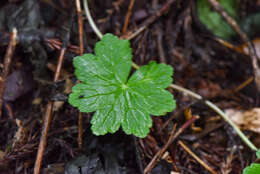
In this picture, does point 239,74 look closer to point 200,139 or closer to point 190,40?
point 190,40

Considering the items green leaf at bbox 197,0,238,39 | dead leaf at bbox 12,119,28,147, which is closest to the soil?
dead leaf at bbox 12,119,28,147

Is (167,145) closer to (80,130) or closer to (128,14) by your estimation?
(80,130)

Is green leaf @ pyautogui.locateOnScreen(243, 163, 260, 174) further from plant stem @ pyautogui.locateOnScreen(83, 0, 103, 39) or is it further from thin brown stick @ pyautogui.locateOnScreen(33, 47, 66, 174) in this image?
plant stem @ pyautogui.locateOnScreen(83, 0, 103, 39)

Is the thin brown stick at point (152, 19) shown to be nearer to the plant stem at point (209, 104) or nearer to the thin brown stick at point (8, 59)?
the plant stem at point (209, 104)

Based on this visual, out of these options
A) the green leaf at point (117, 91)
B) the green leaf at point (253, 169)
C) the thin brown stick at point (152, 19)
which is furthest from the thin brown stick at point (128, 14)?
the green leaf at point (253, 169)

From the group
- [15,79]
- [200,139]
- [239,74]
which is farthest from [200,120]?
Answer: [15,79]

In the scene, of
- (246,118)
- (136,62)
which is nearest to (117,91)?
(136,62)

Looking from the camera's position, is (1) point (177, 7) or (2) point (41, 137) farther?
(1) point (177, 7)
